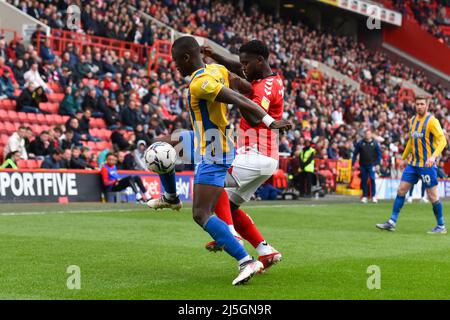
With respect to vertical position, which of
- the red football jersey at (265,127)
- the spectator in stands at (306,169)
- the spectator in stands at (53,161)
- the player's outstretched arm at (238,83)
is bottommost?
the spectator in stands at (306,169)

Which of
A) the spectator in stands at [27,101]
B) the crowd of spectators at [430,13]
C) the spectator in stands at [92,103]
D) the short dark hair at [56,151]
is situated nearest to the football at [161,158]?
the short dark hair at [56,151]

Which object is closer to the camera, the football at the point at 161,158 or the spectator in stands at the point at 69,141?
the football at the point at 161,158

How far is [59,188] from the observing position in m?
20.8

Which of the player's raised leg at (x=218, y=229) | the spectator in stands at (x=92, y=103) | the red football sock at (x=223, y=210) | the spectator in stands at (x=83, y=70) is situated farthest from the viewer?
the spectator in stands at (x=83, y=70)

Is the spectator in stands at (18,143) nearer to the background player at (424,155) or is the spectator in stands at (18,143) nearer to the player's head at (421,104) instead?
the background player at (424,155)

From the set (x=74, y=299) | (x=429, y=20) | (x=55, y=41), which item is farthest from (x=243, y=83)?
(x=429, y=20)

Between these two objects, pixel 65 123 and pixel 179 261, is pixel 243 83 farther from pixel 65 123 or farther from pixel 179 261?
pixel 65 123

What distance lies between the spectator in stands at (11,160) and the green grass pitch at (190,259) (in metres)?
3.23

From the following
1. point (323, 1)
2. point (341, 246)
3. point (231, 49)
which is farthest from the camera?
point (323, 1)

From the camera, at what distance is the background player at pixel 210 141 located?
7.79 metres

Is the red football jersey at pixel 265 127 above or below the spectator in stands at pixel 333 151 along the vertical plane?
above

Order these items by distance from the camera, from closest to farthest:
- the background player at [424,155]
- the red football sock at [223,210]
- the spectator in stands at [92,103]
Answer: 1. the red football sock at [223,210]
2. the background player at [424,155]
3. the spectator in stands at [92,103]

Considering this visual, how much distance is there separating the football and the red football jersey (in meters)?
0.97
